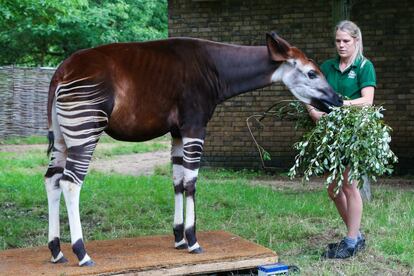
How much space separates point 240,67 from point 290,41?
668cm

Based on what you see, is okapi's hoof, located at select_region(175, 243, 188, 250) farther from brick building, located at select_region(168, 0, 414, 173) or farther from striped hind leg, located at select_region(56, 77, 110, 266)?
brick building, located at select_region(168, 0, 414, 173)

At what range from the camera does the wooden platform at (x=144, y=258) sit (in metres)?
4.62

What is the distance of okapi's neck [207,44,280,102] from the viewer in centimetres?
521

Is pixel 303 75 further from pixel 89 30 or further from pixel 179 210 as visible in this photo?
pixel 89 30

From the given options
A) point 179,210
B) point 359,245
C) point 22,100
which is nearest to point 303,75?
point 179,210

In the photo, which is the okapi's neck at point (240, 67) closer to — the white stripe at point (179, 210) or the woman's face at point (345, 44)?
the woman's face at point (345, 44)

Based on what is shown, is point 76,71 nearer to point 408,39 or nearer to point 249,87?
point 249,87

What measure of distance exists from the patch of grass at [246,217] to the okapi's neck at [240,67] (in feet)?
5.31

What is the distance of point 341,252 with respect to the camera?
556 cm

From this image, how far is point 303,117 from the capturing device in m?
5.83

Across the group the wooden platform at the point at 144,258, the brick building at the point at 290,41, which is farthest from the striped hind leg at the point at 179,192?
the brick building at the point at 290,41

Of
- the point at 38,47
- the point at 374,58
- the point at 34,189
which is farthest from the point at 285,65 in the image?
the point at 38,47

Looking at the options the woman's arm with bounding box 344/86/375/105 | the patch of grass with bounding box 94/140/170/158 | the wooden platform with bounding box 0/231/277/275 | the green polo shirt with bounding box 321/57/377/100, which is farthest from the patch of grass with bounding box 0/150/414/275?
the patch of grass with bounding box 94/140/170/158

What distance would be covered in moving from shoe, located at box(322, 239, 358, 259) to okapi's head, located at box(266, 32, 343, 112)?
4.18ft
